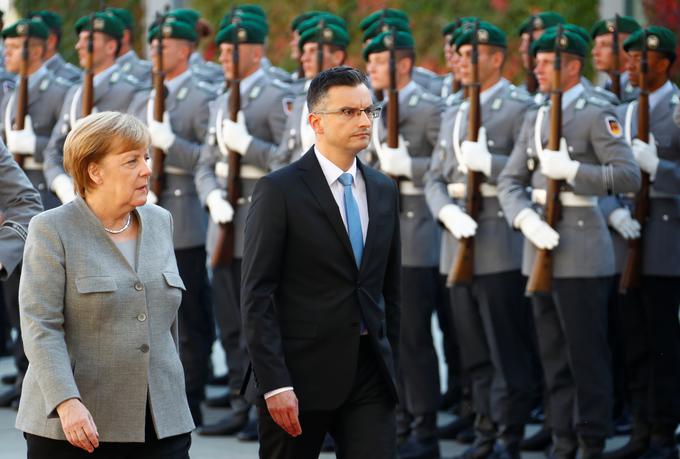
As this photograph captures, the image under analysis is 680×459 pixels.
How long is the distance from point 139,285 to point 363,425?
2.97 ft

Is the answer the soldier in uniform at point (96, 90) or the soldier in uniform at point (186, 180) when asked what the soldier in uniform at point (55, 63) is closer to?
the soldier in uniform at point (96, 90)

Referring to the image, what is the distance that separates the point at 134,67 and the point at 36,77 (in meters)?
0.62

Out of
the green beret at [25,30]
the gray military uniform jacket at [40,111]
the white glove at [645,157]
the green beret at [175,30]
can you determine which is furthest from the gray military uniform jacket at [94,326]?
the green beret at [25,30]

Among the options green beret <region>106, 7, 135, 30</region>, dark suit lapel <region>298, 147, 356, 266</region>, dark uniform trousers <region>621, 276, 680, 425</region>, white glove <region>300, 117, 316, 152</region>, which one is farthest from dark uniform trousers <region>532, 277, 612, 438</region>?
green beret <region>106, 7, 135, 30</region>

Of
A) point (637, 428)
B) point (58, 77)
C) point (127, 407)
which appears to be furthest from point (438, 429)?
point (127, 407)

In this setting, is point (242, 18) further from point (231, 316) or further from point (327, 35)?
point (231, 316)

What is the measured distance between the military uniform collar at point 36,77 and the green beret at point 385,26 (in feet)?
6.63

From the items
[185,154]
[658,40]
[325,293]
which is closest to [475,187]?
[658,40]

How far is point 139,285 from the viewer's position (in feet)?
14.5

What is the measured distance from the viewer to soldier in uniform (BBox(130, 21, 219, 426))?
870cm

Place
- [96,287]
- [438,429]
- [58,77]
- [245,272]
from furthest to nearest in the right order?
[58,77]
[438,429]
[245,272]
[96,287]

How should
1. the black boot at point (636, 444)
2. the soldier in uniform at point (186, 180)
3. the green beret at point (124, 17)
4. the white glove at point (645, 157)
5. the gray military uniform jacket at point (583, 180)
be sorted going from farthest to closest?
the green beret at point (124, 17) < the soldier in uniform at point (186, 180) < the black boot at point (636, 444) < the white glove at point (645, 157) < the gray military uniform jacket at point (583, 180)

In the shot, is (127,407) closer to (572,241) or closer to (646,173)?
(572,241)

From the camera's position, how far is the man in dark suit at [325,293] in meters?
4.89
